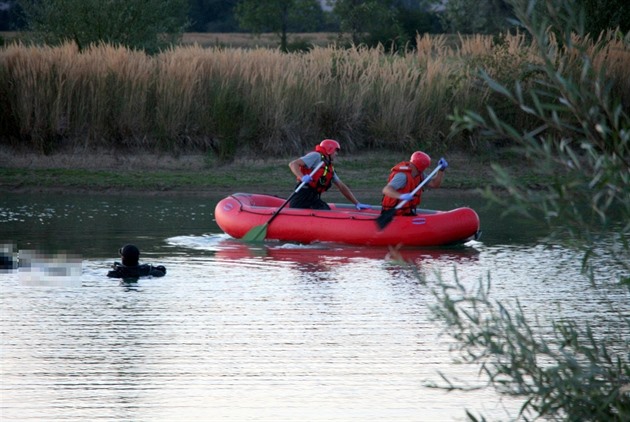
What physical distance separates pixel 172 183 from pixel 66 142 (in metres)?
2.36

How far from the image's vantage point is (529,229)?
54.3 ft

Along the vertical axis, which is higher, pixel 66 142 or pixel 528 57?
pixel 528 57

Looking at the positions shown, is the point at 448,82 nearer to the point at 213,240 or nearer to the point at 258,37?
the point at 213,240

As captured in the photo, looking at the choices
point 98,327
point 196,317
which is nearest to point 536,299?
point 196,317

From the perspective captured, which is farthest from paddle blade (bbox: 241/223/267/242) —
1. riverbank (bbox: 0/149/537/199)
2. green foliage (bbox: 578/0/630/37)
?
green foliage (bbox: 578/0/630/37)

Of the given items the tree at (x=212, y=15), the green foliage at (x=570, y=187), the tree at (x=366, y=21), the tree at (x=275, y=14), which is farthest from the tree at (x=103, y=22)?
the tree at (x=212, y=15)

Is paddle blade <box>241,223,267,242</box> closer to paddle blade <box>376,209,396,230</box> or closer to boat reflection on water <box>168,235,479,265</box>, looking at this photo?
boat reflection on water <box>168,235,479,265</box>

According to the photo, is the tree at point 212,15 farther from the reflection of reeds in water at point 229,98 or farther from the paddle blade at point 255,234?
the paddle blade at point 255,234

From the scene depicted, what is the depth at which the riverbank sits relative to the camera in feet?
64.8

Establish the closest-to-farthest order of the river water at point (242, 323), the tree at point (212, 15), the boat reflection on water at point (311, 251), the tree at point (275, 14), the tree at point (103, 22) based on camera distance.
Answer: the river water at point (242, 323) → the boat reflection on water at point (311, 251) → the tree at point (103, 22) → the tree at point (275, 14) → the tree at point (212, 15)

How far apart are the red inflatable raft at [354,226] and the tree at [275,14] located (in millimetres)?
31847

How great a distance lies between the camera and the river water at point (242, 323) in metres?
7.34

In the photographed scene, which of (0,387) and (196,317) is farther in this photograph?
(196,317)

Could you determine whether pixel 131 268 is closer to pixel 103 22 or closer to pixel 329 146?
pixel 329 146
